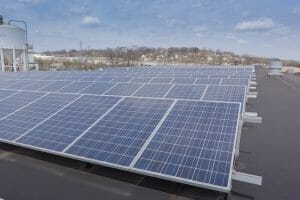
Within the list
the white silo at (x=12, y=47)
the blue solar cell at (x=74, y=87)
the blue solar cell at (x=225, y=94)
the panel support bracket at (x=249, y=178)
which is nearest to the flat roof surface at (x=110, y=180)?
the panel support bracket at (x=249, y=178)

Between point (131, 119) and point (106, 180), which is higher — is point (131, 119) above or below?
above

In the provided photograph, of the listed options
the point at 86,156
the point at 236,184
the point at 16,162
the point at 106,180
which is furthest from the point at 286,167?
the point at 16,162

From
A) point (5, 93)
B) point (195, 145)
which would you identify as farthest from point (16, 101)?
point (195, 145)

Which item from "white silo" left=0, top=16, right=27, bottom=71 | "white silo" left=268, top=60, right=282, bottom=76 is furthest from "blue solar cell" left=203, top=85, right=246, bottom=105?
"white silo" left=268, top=60, right=282, bottom=76

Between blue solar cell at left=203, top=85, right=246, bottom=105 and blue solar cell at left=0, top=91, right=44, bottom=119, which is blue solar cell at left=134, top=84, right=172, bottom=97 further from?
blue solar cell at left=0, top=91, right=44, bottom=119

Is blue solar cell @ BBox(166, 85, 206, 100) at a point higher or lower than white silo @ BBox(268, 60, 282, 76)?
lower

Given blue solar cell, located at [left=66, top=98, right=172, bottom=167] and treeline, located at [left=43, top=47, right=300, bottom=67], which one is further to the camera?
treeline, located at [left=43, top=47, right=300, bottom=67]

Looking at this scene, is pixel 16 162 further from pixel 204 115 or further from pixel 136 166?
pixel 204 115

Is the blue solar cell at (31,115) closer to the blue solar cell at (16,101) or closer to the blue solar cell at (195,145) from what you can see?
the blue solar cell at (16,101)
